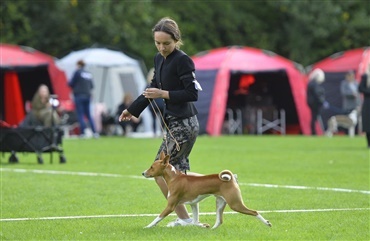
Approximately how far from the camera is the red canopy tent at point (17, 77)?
104 ft

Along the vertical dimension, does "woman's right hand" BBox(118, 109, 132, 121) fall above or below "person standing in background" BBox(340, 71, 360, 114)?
above

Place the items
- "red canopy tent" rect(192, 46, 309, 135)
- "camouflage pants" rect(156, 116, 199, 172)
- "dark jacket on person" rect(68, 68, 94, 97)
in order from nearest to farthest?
"camouflage pants" rect(156, 116, 199, 172) → "dark jacket on person" rect(68, 68, 94, 97) → "red canopy tent" rect(192, 46, 309, 135)

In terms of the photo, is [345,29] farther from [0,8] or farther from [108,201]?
[108,201]

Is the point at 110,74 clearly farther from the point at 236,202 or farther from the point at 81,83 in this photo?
the point at 236,202

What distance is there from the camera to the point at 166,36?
9.30m

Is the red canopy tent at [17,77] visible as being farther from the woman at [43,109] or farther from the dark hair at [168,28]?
the dark hair at [168,28]

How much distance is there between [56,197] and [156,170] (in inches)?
136

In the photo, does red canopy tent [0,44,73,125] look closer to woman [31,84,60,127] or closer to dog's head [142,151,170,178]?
woman [31,84,60,127]

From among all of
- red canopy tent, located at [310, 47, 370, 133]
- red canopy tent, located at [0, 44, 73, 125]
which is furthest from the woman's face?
red canopy tent, located at [310, 47, 370, 133]

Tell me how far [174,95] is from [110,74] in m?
26.8

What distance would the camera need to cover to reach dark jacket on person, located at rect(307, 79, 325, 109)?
31.2m

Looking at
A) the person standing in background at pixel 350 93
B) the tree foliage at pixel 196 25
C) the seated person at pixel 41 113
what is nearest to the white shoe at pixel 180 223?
the seated person at pixel 41 113

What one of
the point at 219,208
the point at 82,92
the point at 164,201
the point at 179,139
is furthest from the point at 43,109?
the point at 219,208

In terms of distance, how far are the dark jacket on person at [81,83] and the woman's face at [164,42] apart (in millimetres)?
19834
